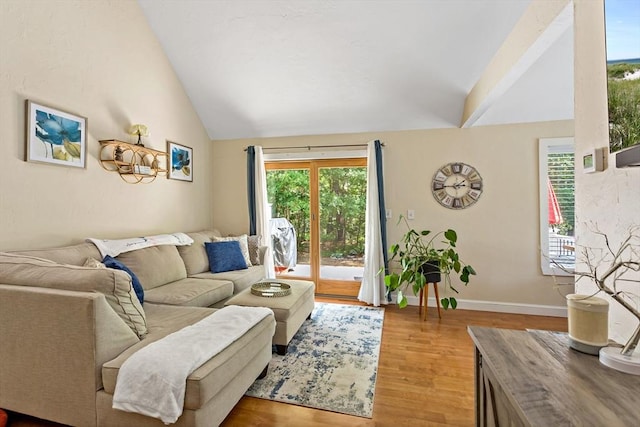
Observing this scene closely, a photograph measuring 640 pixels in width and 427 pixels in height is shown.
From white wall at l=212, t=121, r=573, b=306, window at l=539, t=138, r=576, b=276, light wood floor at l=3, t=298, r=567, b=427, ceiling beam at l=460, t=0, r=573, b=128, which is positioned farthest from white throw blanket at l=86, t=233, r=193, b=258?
window at l=539, t=138, r=576, b=276

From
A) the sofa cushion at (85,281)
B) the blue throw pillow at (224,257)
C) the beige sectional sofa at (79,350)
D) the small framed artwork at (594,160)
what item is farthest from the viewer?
the blue throw pillow at (224,257)

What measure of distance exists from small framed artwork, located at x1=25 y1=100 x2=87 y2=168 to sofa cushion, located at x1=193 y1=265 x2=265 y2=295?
61.3 inches

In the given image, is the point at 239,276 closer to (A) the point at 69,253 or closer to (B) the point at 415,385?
(A) the point at 69,253

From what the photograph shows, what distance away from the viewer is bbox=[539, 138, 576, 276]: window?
342 cm

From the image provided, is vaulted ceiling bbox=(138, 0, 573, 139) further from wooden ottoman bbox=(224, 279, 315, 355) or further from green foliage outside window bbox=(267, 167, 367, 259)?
wooden ottoman bbox=(224, 279, 315, 355)

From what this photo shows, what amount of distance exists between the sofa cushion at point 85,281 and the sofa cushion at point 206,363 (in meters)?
0.17

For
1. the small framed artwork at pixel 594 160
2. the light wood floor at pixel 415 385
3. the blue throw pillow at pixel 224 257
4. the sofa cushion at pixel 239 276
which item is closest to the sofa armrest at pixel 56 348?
the light wood floor at pixel 415 385

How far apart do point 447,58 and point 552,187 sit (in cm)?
202

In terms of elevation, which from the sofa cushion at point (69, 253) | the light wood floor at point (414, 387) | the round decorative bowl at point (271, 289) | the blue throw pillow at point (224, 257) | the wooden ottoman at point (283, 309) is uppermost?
the sofa cushion at point (69, 253)

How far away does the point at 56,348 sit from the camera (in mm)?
1449

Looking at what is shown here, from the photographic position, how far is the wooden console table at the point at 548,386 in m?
0.70

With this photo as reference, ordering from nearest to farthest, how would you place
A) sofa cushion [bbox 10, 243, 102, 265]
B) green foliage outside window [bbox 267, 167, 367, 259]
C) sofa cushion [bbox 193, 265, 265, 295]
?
1. sofa cushion [bbox 10, 243, 102, 265]
2. sofa cushion [bbox 193, 265, 265, 295]
3. green foliage outside window [bbox 267, 167, 367, 259]

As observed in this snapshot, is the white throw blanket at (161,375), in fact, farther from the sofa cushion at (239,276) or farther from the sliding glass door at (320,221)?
the sliding glass door at (320,221)

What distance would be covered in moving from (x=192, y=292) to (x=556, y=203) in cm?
412
